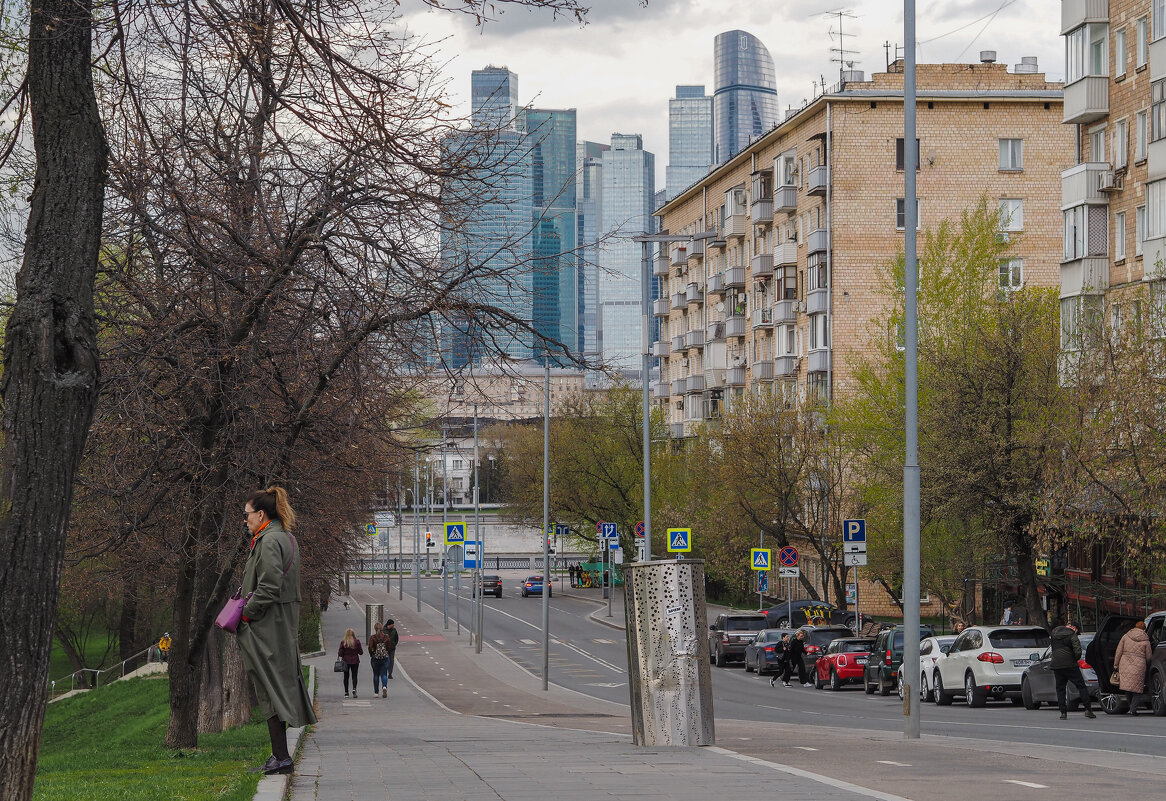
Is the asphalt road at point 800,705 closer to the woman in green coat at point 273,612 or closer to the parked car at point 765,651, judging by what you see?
the parked car at point 765,651

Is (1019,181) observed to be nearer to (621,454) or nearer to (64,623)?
(621,454)

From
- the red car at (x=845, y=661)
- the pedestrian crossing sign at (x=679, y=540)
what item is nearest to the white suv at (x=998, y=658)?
the red car at (x=845, y=661)

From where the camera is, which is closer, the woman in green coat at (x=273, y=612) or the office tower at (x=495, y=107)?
the woman in green coat at (x=273, y=612)

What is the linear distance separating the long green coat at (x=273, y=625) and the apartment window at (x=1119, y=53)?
38146mm

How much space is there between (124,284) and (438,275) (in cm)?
303

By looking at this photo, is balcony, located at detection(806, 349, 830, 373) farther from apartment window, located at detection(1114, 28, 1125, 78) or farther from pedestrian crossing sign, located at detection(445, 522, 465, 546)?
apartment window, located at detection(1114, 28, 1125, 78)

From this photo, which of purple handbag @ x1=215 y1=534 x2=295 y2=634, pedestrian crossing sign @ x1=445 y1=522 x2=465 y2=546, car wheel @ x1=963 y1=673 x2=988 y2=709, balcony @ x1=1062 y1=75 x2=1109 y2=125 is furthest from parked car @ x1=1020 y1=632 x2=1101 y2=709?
pedestrian crossing sign @ x1=445 y1=522 x2=465 y2=546

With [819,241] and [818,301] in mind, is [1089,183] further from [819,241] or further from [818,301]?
[819,241]

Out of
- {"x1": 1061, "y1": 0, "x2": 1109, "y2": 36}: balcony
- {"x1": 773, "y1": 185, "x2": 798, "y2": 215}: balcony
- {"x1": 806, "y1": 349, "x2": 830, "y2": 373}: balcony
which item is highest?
{"x1": 773, "y1": 185, "x2": 798, "y2": 215}: balcony

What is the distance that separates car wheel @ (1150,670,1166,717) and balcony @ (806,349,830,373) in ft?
145

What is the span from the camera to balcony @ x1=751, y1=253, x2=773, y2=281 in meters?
76.9

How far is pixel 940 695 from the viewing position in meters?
31.4

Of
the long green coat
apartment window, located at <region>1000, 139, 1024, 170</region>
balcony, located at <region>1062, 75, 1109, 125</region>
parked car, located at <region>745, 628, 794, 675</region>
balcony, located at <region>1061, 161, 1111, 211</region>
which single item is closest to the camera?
the long green coat

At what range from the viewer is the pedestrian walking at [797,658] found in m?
42.0
